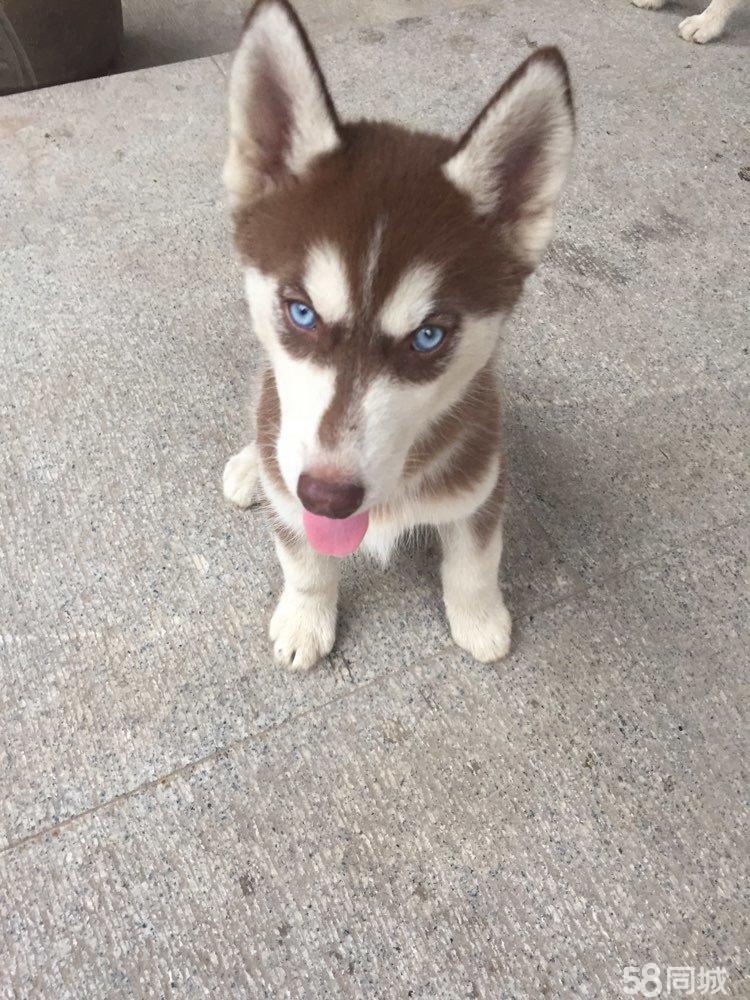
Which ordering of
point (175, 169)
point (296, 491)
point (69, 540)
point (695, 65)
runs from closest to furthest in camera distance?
1. point (296, 491)
2. point (69, 540)
3. point (175, 169)
4. point (695, 65)

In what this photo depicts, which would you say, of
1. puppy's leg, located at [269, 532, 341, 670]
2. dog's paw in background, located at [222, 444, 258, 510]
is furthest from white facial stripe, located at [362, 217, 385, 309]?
dog's paw in background, located at [222, 444, 258, 510]

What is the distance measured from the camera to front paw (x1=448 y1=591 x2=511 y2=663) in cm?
227

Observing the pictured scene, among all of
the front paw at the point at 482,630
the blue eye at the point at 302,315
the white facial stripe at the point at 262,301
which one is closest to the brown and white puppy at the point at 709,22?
the front paw at the point at 482,630

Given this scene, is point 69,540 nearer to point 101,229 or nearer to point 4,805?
point 4,805

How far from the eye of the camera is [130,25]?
18.1 ft

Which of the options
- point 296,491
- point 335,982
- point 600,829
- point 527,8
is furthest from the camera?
point 527,8

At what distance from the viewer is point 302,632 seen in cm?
226

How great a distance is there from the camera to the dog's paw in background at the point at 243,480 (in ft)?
8.46

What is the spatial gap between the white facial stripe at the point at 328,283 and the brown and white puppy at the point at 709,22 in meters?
4.00

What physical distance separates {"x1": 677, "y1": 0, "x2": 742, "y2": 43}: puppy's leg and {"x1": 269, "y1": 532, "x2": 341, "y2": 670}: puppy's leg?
3.94m

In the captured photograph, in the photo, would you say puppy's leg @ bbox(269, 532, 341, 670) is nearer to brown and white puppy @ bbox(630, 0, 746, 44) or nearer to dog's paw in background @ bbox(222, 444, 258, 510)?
dog's paw in background @ bbox(222, 444, 258, 510)

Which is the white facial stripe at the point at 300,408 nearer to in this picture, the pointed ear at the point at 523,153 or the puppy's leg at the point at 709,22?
the pointed ear at the point at 523,153

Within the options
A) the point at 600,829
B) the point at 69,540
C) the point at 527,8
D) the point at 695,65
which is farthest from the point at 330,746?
the point at 527,8

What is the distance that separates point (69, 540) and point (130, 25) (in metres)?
4.63
